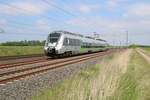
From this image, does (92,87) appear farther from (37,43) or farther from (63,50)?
(37,43)

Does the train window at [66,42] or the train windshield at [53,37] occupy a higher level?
the train windshield at [53,37]

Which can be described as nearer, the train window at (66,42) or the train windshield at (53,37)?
the train windshield at (53,37)

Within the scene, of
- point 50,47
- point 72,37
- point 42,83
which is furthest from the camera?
point 72,37

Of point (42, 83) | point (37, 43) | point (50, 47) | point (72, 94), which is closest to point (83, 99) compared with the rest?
point (72, 94)

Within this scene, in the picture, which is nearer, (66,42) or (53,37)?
(53,37)

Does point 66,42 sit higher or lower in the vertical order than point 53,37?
lower

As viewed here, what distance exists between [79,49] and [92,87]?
106 ft

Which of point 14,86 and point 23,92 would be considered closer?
point 23,92

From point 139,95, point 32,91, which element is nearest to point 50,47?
point 32,91

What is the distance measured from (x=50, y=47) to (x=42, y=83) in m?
18.2

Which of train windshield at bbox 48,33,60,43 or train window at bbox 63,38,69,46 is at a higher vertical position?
train windshield at bbox 48,33,60,43

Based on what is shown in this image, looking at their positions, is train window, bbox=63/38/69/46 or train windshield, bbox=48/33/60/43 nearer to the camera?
train windshield, bbox=48/33/60/43

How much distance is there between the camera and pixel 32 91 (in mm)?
10922

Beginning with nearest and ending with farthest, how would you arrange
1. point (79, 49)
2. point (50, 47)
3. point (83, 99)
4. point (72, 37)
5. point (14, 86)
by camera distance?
point (83, 99) < point (14, 86) < point (50, 47) < point (72, 37) < point (79, 49)
